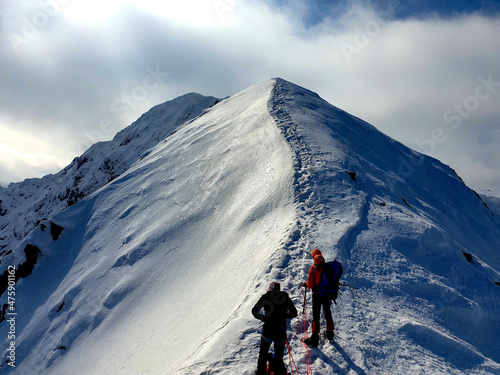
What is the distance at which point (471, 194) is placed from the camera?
27938 mm

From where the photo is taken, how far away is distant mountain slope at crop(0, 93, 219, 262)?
10094 cm

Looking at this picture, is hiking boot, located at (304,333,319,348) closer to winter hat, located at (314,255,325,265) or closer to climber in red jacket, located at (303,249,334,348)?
climber in red jacket, located at (303,249,334,348)

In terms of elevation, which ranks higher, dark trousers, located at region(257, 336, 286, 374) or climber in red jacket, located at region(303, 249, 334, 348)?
climber in red jacket, located at region(303, 249, 334, 348)

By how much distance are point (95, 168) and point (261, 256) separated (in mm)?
119115

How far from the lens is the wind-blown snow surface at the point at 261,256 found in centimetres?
753

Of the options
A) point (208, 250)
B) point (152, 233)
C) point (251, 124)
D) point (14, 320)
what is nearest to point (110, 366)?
point (208, 250)

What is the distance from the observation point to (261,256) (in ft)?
33.8

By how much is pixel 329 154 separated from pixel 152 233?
11.2 metres

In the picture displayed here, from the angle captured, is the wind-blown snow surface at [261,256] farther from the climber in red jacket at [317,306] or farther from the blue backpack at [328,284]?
the blue backpack at [328,284]

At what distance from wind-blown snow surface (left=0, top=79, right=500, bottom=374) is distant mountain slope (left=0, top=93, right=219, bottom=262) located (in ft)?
225

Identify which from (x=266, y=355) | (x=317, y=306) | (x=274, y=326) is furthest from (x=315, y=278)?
(x=266, y=355)

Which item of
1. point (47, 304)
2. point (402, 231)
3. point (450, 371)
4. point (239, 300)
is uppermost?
point (402, 231)

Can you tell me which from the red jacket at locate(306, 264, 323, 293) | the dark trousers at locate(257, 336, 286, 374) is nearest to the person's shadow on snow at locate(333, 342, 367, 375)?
the red jacket at locate(306, 264, 323, 293)

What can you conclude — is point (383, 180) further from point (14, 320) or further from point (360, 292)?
point (14, 320)
